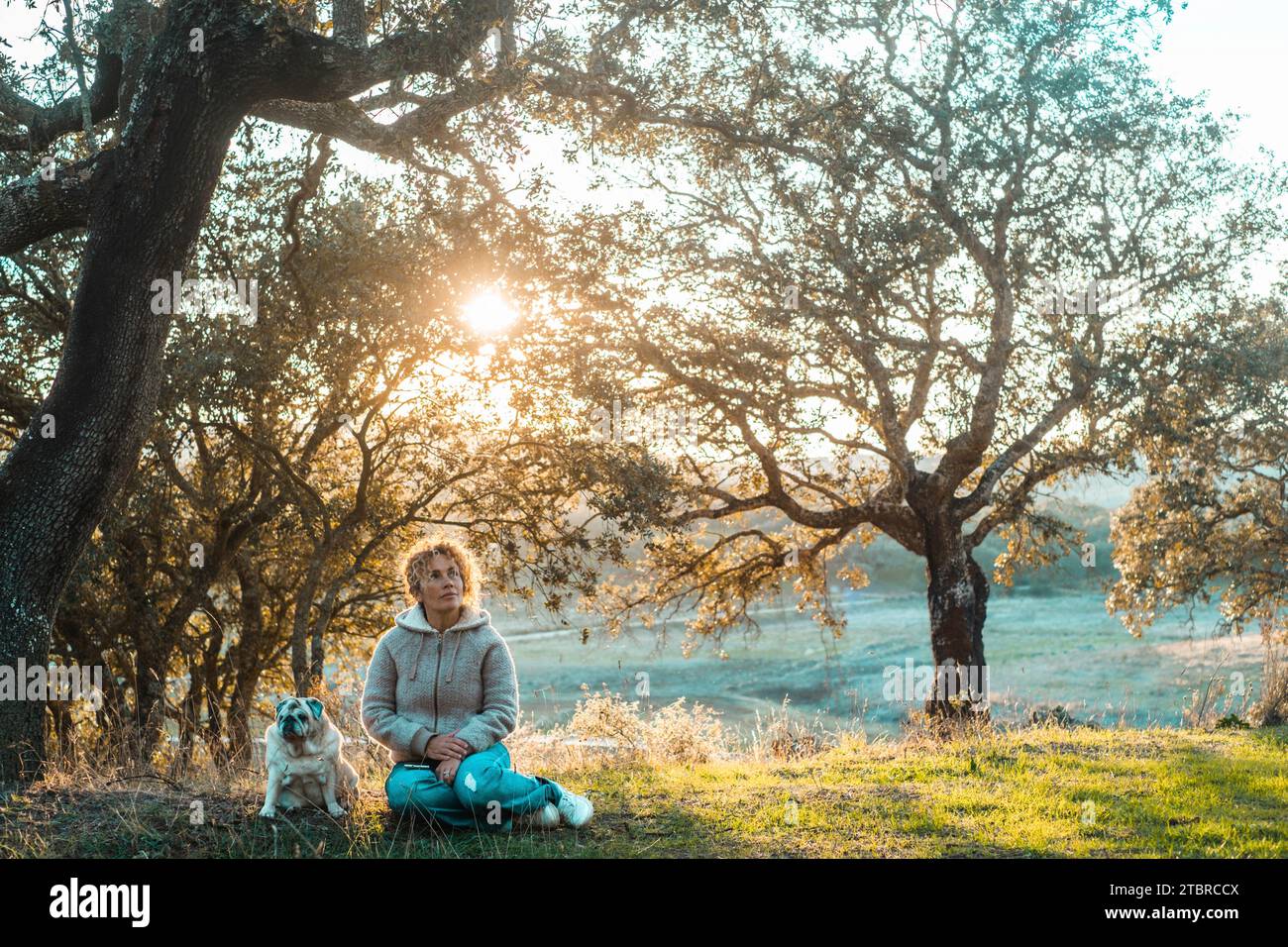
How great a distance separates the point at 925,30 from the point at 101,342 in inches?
450

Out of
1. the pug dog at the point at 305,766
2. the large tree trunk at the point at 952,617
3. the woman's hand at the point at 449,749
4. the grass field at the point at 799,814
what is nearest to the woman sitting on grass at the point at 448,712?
the woman's hand at the point at 449,749

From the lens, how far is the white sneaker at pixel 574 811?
6.63 meters

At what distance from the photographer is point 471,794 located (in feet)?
20.8

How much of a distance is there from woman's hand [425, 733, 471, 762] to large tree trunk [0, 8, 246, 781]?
3850mm

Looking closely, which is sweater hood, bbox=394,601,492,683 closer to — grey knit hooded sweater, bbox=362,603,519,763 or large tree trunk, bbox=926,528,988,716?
grey knit hooded sweater, bbox=362,603,519,763

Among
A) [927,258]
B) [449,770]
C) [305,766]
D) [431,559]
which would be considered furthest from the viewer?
[927,258]

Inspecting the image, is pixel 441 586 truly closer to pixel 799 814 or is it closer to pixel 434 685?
pixel 434 685

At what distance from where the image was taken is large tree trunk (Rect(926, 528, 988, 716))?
1680cm

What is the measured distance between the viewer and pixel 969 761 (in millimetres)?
9977

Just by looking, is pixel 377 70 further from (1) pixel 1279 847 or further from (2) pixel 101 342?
(1) pixel 1279 847

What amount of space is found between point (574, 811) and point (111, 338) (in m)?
5.19

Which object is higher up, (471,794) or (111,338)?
(111,338)

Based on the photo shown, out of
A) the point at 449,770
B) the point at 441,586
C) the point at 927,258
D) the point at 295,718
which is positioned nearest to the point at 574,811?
the point at 449,770
